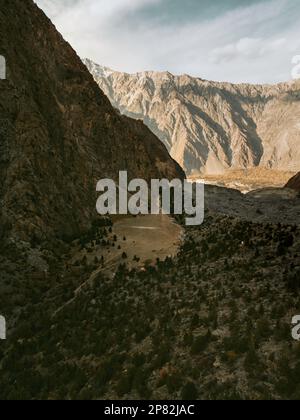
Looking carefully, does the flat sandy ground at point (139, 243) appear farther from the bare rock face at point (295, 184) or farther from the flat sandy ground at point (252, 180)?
the flat sandy ground at point (252, 180)

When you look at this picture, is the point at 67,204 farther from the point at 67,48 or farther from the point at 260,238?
the point at 67,48

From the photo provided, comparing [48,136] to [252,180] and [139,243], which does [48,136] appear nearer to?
[139,243]

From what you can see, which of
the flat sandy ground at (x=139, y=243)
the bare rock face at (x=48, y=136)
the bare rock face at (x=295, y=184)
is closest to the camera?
the flat sandy ground at (x=139, y=243)

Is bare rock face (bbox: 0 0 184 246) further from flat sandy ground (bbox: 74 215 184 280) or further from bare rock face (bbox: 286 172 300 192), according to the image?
bare rock face (bbox: 286 172 300 192)

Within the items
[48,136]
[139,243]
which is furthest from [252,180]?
[139,243]

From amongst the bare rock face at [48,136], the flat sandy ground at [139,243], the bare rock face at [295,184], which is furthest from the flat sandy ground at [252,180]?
the flat sandy ground at [139,243]

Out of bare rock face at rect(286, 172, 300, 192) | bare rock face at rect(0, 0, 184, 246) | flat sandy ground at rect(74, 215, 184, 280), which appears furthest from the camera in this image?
bare rock face at rect(286, 172, 300, 192)

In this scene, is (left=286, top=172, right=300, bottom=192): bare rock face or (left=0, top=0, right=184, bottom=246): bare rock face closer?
(left=0, top=0, right=184, bottom=246): bare rock face

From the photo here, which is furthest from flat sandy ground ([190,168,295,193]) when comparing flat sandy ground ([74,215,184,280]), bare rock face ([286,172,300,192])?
flat sandy ground ([74,215,184,280])

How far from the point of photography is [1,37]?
31578 mm

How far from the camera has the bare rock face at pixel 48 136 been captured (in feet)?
91.0

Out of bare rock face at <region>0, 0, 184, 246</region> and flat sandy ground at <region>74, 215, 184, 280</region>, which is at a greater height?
bare rock face at <region>0, 0, 184, 246</region>

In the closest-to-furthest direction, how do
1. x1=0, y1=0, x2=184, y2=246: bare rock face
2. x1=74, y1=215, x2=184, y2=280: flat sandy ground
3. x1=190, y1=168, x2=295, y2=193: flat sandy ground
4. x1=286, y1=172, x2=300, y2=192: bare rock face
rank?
x1=74, y1=215, x2=184, y2=280: flat sandy ground
x1=0, y1=0, x2=184, y2=246: bare rock face
x1=286, y1=172, x2=300, y2=192: bare rock face
x1=190, y1=168, x2=295, y2=193: flat sandy ground

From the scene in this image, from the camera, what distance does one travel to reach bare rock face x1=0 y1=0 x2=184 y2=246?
2773cm
